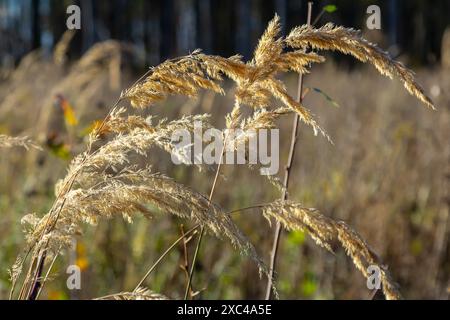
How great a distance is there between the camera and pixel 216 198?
14.6ft

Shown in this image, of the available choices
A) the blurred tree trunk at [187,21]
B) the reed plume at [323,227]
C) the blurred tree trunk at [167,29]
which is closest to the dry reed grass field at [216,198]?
the reed plume at [323,227]

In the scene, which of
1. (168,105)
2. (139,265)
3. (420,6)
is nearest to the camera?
(139,265)

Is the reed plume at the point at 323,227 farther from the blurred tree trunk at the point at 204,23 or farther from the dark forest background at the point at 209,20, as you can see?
the blurred tree trunk at the point at 204,23

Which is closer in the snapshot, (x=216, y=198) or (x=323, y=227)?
(x=323, y=227)

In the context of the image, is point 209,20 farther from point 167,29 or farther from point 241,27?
point 167,29

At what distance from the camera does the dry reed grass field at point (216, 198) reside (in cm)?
120

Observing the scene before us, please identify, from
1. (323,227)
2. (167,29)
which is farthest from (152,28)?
(323,227)

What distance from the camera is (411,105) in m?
9.55

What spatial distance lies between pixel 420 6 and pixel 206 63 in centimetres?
4031

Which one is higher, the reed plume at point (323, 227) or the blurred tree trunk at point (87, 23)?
the blurred tree trunk at point (87, 23)

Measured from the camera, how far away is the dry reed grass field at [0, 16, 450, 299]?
3.93 feet
